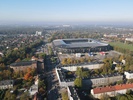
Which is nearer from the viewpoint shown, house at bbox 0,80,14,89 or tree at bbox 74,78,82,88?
tree at bbox 74,78,82,88

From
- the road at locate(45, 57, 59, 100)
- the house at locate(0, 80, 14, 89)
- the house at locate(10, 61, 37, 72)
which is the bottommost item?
the road at locate(45, 57, 59, 100)

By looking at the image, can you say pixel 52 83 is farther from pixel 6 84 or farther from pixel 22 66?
pixel 22 66

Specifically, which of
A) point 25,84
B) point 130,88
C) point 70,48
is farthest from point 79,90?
point 70,48

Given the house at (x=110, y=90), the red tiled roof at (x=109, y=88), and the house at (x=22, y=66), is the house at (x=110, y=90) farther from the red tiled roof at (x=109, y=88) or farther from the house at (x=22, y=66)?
the house at (x=22, y=66)

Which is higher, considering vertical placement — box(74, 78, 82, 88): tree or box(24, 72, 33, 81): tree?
box(74, 78, 82, 88): tree

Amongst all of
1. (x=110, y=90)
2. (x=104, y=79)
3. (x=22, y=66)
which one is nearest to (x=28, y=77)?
(x=22, y=66)

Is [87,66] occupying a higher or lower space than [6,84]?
higher

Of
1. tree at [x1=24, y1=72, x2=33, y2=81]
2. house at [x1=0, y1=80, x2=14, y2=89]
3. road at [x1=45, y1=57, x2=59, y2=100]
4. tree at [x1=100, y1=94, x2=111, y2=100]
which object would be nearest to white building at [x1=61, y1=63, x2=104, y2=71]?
road at [x1=45, y1=57, x2=59, y2=100]

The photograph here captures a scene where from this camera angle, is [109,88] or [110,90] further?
[109,88]

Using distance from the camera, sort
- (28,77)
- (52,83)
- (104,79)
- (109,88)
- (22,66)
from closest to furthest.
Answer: (109,88) < (104,79) < (52,83) < (28,77) < (22,66)

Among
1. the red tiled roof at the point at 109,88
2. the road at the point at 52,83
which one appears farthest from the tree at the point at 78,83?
the road at the point at 52,83

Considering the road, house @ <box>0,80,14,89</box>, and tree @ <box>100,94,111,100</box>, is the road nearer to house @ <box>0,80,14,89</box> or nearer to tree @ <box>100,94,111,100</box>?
house @ <box>0,80,14,89</box>
